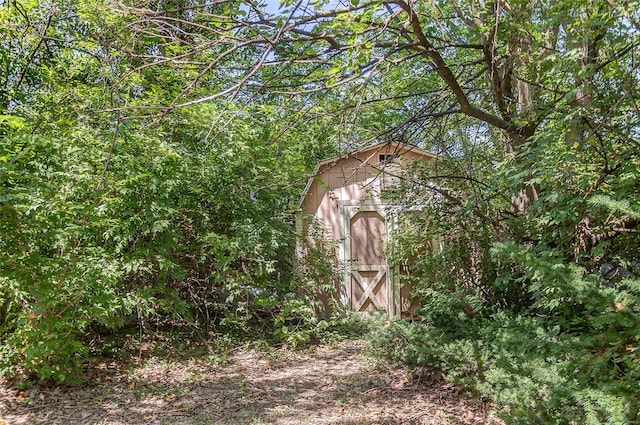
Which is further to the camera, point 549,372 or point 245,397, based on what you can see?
point 245,397

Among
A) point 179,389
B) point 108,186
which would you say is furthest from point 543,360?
point 108,186

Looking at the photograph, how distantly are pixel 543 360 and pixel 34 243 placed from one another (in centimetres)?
407

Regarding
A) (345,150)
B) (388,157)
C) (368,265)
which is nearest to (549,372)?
(388,157)

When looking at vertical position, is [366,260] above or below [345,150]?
below

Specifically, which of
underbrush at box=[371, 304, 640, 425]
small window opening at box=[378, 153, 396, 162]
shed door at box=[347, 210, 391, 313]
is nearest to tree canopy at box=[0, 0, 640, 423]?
underbrush at box=[371, 304, 640, 425]

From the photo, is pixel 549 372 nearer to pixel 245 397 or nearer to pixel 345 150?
pixel 245 397

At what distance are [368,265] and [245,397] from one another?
3.67 metres

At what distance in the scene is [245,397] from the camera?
463 cm

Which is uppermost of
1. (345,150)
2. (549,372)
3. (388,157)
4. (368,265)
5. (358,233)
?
(345,150)

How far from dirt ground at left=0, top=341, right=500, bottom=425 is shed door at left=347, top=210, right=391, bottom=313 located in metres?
2.05

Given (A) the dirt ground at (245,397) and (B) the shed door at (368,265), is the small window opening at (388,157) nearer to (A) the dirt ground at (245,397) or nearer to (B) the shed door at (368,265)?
(B) the shed door at (368,265)

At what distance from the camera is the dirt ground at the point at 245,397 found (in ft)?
13.1

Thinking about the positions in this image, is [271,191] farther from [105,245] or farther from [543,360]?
[543,360]

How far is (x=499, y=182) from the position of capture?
13.6ft
